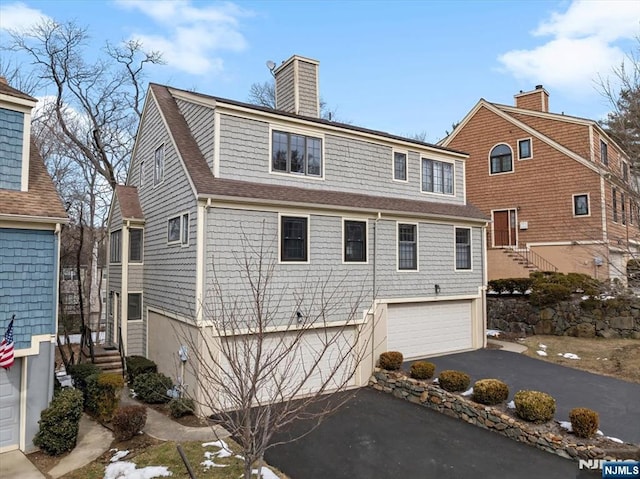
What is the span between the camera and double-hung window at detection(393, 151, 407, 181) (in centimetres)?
1435

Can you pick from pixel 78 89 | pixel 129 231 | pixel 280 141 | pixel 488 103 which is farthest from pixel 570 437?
pixel 78 89

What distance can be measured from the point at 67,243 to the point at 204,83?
14509 millimetres

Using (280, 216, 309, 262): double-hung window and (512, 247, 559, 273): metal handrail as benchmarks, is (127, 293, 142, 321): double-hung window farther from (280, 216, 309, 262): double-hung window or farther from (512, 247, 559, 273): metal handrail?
(512, 247, 559, 273): metal handrail

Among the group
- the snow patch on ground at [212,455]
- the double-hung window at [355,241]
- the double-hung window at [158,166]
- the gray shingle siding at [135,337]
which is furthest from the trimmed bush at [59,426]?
the double-hung window at [355,241]

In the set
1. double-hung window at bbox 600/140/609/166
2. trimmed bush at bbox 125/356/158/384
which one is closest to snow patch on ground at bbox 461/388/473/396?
trimmed bush at bbox 125/356/158/384

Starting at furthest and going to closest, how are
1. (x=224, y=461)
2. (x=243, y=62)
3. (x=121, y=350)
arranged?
(x=243, y=62) < (x=121, y=350) < (x=224, y=461)

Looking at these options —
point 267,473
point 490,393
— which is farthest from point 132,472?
point 490,393

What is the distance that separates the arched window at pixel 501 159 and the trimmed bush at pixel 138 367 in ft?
64.8

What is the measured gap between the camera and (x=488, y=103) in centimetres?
2309

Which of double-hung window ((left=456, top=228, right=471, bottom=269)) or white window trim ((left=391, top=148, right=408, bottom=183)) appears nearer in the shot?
white window trim ((left=391, top=148, right=408, bottom=183))

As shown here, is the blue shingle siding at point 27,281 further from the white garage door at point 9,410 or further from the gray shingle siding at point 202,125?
the gray shingle siding at point 202,125

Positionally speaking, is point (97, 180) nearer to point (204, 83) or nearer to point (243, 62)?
point (204, 83)

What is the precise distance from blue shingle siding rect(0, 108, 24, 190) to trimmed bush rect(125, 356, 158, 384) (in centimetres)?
633

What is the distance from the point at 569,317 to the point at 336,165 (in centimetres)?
1158
